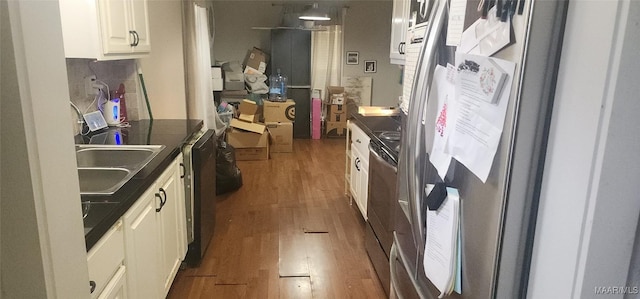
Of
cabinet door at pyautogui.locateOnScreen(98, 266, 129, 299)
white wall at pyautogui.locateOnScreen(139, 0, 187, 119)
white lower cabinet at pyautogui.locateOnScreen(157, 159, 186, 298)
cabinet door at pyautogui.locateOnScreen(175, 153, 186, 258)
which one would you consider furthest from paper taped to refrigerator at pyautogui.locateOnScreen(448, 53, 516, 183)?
white wall at pyautogui.locateOnScreen(139, 0, 187, 119)

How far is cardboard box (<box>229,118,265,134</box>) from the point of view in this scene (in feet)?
18.2

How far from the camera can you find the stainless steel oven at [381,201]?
2412 mm

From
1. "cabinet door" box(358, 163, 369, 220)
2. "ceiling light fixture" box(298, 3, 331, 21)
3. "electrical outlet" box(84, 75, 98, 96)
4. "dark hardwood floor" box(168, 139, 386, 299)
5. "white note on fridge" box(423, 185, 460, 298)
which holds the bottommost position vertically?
"dark hardwood floor" box(168, 139, 386, 299)

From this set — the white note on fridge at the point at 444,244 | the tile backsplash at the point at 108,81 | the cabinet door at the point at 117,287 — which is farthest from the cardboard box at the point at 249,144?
the white note on fridge at the point at 444,244

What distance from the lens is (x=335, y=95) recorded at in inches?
271

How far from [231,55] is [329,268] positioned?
492cm

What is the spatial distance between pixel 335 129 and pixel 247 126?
1.90 m

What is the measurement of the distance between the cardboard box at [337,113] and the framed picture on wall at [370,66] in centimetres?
85

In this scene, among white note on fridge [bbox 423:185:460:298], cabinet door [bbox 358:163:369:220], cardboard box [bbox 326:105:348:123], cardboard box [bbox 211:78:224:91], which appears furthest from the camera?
cardboard box [bbox 326:105:348:123]

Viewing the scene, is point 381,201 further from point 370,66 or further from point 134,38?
point 370,66

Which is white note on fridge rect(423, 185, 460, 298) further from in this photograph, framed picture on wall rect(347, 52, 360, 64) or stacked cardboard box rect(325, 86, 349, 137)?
framed picture on wall rect(347, 52, 360, 64)

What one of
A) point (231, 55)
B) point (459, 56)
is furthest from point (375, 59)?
point (459, 56)

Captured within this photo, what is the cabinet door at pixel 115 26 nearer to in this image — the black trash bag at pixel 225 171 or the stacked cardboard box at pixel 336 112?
the black trash bag at pixel 225 171

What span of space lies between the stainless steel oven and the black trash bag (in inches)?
65.6
